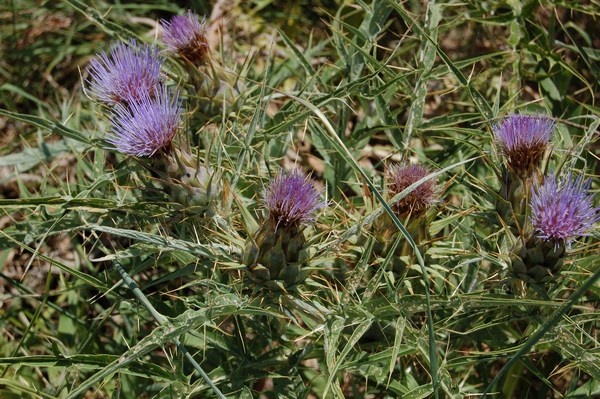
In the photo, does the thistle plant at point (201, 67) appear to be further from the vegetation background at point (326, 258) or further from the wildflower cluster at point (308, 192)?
the wildflower cluster at point (308, 192)

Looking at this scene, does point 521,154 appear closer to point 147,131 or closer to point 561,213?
point 561,213

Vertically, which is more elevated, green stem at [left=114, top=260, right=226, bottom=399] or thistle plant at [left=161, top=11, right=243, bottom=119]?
thistle plant at [left=161, top=11, right=243, bottom=119]

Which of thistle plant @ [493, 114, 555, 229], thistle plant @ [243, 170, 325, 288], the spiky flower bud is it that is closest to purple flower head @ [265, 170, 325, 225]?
thistle plant @ [243, 170, 325, 288]

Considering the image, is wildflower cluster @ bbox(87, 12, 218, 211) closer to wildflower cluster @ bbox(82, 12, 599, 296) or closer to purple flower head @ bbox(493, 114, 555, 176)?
wildflower cluster @ bbox(82, 12, 599, 296)

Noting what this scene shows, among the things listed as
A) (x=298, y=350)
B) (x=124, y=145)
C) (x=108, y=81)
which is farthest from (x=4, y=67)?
(x=298, y=350)

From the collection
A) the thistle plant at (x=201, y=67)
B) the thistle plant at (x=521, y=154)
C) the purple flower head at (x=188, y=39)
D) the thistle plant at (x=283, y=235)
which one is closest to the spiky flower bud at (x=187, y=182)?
the thistle plant at (x=283, y=235)

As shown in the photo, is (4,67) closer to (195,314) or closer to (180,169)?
(180,169)

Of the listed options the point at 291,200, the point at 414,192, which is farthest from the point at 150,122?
the point at 414,192
